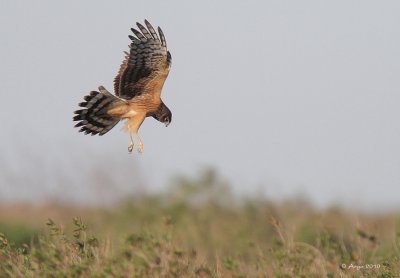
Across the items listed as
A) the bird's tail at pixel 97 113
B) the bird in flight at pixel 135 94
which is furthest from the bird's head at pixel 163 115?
the bird's tail at pixel 97 113

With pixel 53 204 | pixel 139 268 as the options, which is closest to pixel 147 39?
pixel 139 268

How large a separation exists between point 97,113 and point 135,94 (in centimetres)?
58

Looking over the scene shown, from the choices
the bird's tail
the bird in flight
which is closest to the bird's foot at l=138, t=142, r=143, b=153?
the bird in flight

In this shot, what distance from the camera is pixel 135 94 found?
11.9 metres

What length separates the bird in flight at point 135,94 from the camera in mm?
11461

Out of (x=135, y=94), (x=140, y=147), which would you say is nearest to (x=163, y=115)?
(x=135, y=94)

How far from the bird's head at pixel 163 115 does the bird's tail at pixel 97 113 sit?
1.61 feet

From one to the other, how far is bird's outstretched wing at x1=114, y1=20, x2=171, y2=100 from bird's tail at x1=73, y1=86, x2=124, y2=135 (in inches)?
12.3

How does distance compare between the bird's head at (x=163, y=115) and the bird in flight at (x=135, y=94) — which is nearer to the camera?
the bird in flight at (x=135, y=94)

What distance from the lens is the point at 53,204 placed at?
2339cm

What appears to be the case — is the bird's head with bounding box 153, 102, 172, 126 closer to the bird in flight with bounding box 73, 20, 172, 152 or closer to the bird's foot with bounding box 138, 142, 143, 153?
the bird in flight with bounding box 73, 20, 172, 152

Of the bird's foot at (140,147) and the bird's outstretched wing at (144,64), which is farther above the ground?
the bird's outstretched wing at (144,64)

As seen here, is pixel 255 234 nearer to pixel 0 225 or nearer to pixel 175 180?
pixel 175 180

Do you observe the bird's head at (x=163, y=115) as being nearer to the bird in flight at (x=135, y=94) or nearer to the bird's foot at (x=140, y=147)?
the bird in flight at (x=135, y=94)
